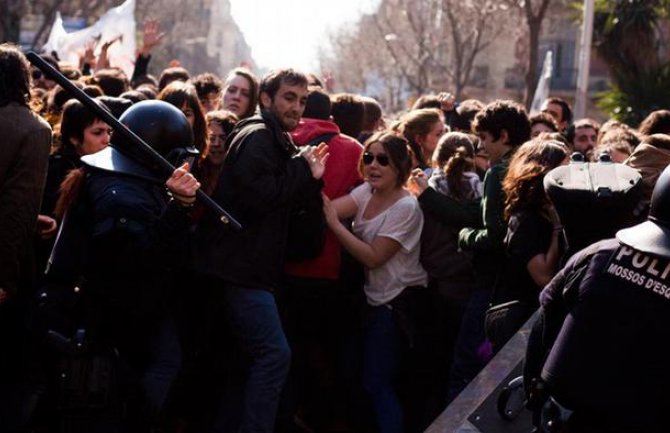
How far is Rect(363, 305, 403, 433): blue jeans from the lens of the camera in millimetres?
6816

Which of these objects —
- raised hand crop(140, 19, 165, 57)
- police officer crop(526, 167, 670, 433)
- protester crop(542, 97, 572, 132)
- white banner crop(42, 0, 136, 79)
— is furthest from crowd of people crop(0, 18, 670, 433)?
white banner crop(42, 0, 136, 79)

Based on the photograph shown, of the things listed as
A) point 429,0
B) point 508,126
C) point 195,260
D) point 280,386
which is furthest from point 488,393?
point 429,0

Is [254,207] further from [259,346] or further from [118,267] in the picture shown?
[118,267]

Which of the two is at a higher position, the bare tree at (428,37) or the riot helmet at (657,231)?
the riot helmet at (657,231)

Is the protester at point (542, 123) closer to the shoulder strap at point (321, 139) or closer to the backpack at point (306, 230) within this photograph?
the shoulder strap at point (321, 139)

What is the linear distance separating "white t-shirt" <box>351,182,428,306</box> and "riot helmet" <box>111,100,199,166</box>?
1.47m

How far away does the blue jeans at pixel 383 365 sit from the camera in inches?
268

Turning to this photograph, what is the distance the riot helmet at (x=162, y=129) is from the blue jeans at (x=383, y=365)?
1626mm

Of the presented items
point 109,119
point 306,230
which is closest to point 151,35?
point 306,230

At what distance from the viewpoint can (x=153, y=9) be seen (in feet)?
162

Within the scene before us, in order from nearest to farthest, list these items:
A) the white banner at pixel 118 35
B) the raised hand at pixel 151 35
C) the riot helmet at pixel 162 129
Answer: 1. the riot helmet at pixel 162 129
2. the raised hand at pixel 151 35
3. the white banner at pixel 118 35

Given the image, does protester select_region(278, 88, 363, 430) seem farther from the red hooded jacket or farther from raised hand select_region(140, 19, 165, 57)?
raised hand select_region(140, 19, 165, 57)

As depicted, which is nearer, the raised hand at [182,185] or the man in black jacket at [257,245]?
the raised hand at [182,185]

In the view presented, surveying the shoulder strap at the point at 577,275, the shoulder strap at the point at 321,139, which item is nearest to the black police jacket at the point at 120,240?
the shoulder strap at the point at 321,139
